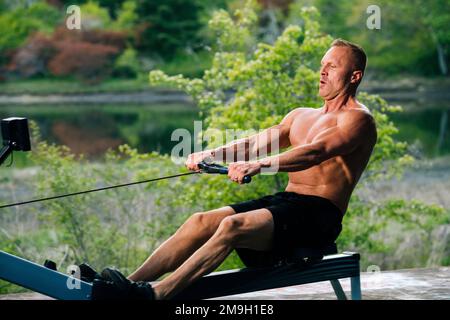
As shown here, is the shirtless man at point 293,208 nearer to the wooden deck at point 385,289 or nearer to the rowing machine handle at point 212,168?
the rowing machine handle at point 212,168

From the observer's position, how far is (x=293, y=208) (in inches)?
140

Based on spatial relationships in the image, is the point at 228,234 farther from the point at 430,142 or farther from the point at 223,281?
the point at 430,142

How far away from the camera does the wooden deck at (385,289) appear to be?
4426 mm

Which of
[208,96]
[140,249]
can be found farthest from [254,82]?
[140,249]

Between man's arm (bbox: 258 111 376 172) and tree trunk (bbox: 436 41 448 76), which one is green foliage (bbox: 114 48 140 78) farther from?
man's arm (bbox: 258 111 376 172)

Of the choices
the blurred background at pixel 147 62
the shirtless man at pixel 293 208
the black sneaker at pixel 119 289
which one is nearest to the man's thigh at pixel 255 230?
the shirtless man at pixel 293 208

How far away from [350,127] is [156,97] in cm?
1646

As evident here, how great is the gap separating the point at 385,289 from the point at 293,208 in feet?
4.06

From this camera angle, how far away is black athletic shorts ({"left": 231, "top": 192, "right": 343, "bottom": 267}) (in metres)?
3.52

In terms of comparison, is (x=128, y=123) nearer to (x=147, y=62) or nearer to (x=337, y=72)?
(x=147, y=62)

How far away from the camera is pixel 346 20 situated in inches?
811

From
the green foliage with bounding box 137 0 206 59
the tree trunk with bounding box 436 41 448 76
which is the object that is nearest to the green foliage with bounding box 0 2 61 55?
the green foliage with bounding box 137 0 206 59

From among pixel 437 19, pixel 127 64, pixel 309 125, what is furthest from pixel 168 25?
pixel 309 125

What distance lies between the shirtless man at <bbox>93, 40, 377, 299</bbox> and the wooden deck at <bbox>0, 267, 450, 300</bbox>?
88cm
